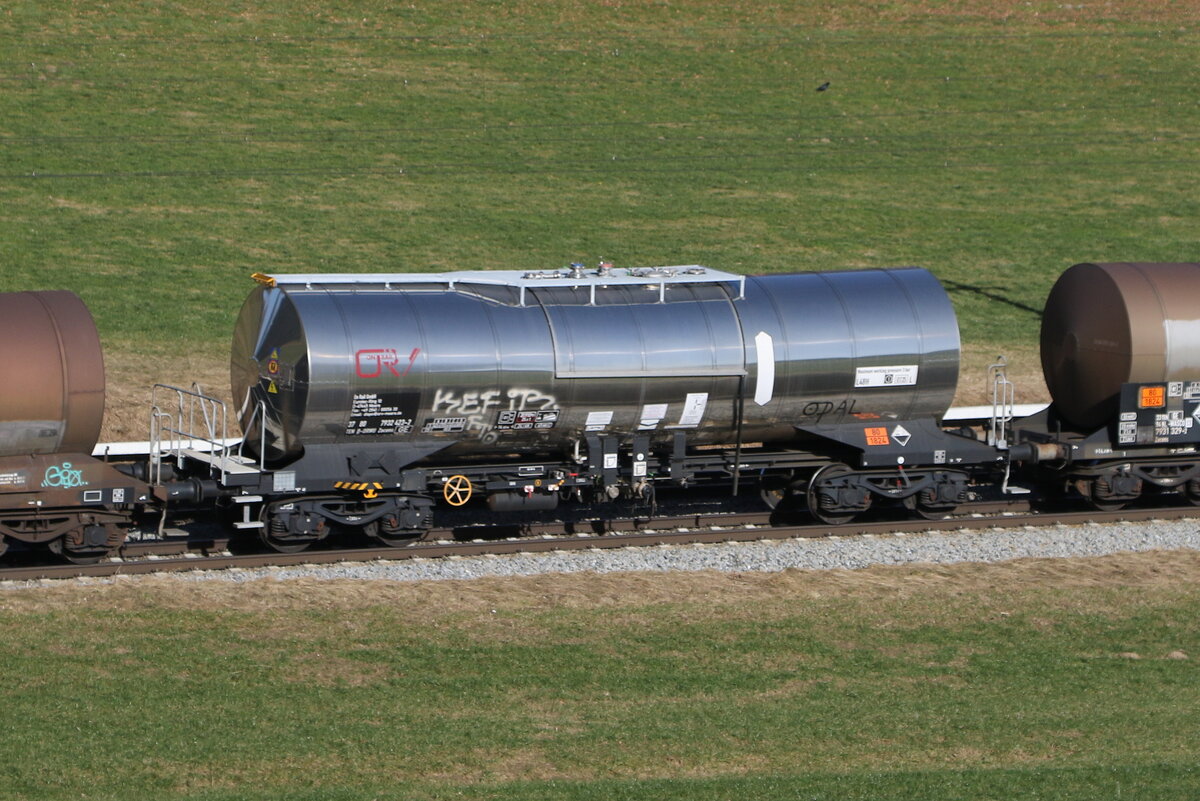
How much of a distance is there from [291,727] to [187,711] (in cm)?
111

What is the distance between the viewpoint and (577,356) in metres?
21.1

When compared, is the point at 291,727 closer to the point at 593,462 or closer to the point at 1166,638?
the point at 593,462

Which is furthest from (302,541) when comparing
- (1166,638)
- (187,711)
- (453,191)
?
(453,191)

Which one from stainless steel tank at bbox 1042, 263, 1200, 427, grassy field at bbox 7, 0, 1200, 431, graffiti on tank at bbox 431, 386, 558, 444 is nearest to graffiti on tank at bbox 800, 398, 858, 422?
graffiti on tank at bbox 431, 386, 558, 444

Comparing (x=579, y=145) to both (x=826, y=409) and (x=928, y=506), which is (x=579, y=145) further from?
(x=826, y=409)

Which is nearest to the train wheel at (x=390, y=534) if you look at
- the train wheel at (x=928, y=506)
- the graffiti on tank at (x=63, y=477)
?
the graffiti on tank at (x=63, y=477)

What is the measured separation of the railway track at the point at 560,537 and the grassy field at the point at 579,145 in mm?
10755

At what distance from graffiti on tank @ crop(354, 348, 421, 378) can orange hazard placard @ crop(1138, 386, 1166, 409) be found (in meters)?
10.9

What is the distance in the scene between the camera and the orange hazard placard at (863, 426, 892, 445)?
23.0 m

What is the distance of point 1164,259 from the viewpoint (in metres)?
42.7

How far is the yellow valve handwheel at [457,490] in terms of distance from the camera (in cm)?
2164

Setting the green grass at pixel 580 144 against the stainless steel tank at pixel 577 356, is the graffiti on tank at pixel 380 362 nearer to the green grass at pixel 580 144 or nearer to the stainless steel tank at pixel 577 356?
the stainless steel tank at pixel 577 356

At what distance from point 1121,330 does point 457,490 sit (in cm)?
1007

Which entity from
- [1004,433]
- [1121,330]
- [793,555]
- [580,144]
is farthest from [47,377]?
[580,144]
